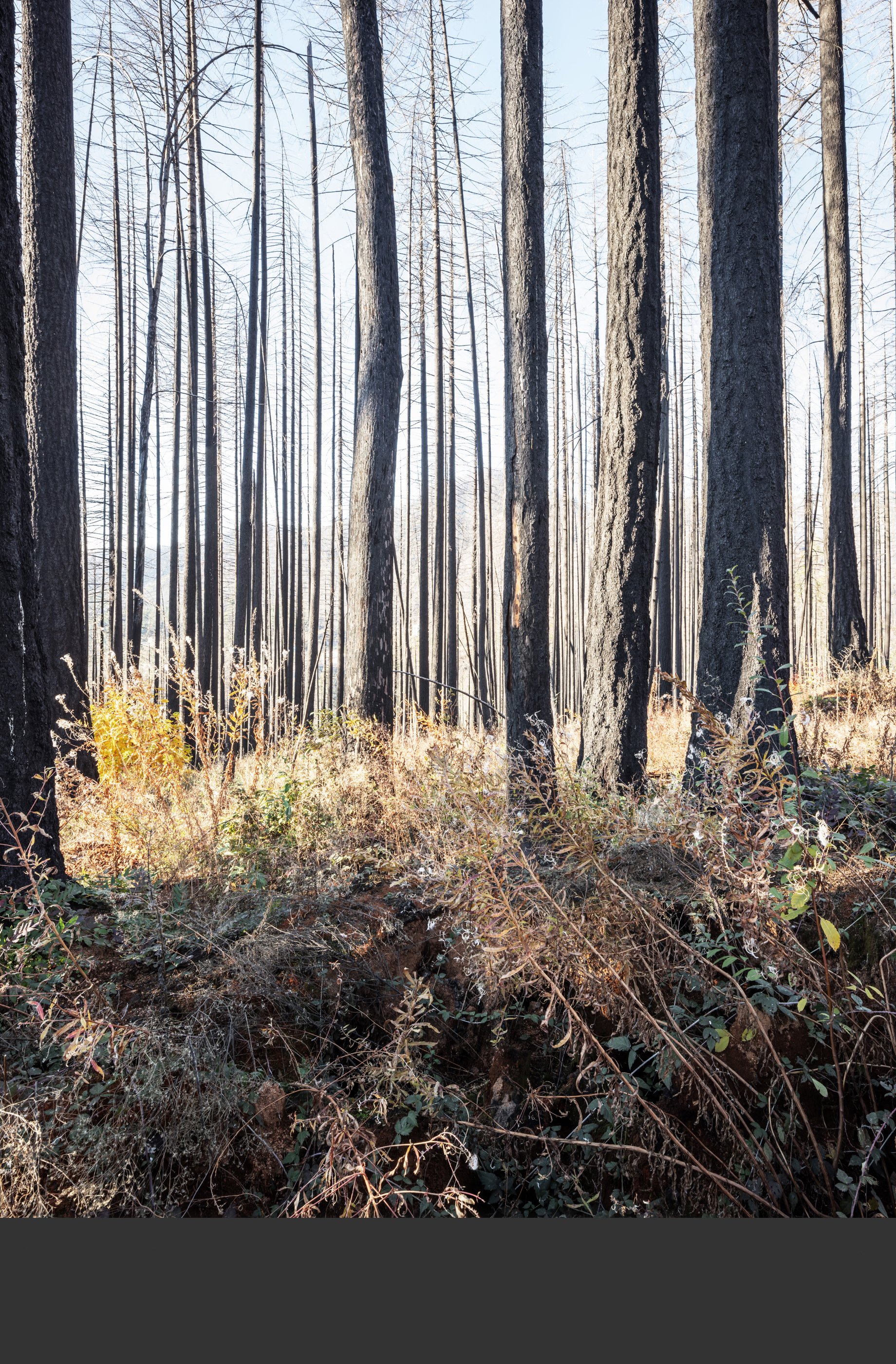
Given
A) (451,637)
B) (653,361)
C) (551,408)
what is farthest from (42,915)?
(551,408)

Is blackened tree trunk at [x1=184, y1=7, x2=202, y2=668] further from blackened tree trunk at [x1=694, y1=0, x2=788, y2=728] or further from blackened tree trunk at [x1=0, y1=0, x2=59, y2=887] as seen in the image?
blackened tree trunk at [x1=694, y1=0, x2=788, y2=728]

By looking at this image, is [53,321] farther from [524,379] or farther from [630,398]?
[630,398]

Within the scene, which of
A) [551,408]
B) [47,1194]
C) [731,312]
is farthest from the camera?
[551,408]

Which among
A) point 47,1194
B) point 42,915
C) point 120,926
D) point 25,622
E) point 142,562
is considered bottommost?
point 47,1194

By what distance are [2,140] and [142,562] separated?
9959 mm

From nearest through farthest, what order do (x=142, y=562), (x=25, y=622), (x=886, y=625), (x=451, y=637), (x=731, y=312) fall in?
(x=25, y=622), (x=731, y=312), (x=142, y=562), (x=451, y=637), (x=886, y=625)

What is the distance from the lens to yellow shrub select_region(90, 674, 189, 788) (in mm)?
5668

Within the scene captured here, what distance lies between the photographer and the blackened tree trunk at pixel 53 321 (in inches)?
238

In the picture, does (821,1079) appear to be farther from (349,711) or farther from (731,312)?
(349,711)

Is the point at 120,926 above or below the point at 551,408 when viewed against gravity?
below

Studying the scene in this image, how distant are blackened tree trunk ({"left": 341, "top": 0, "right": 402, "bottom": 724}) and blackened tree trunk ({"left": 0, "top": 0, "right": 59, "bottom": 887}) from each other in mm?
3596

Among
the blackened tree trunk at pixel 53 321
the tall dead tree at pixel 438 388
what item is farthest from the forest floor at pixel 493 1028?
the tall dead tree at pixel 438 388

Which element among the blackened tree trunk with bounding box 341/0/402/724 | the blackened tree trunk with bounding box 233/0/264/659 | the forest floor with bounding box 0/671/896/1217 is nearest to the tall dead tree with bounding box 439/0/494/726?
the blackened tree trunk with bounding box 233/0/264/659

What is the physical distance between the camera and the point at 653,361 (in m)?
4.98
